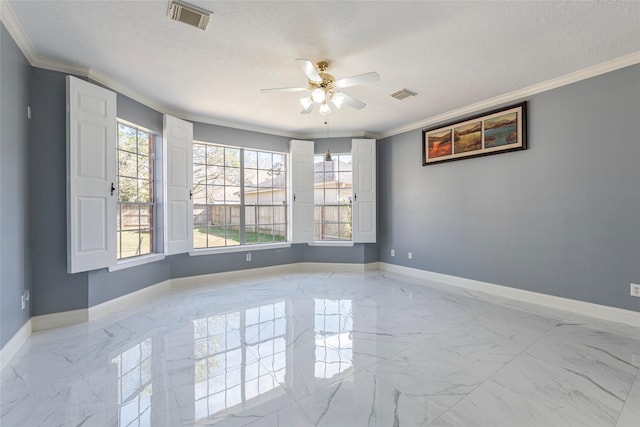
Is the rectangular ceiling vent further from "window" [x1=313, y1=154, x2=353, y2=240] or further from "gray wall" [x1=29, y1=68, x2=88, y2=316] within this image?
"window" [x1=313, y1=154, x2=353, y2=240]

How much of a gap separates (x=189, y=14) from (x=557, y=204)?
162 inches

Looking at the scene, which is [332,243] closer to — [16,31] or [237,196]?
[237,196]

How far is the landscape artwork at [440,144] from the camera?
445 cm

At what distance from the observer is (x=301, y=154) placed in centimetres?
538

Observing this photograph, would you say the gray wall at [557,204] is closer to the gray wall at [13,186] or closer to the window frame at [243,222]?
the window frame at [243,222]

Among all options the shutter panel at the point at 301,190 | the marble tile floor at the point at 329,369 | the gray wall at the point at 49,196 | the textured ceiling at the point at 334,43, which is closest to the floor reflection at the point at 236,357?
the marble tile floor at the point at 329,369

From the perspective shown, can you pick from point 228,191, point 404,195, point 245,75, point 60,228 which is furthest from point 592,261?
point 60,228

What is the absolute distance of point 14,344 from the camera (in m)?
2.36

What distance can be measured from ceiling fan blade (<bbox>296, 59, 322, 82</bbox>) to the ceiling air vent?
136 centimetres

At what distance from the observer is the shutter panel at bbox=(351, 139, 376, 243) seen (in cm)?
536

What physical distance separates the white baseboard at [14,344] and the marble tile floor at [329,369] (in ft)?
0.18

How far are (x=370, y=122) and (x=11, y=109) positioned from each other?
13.7 ft

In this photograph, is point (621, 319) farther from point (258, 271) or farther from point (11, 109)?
point (11, 109)

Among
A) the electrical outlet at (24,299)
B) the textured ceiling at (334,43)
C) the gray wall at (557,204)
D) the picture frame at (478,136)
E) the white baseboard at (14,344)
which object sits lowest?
the white baseboard at (14,344)
